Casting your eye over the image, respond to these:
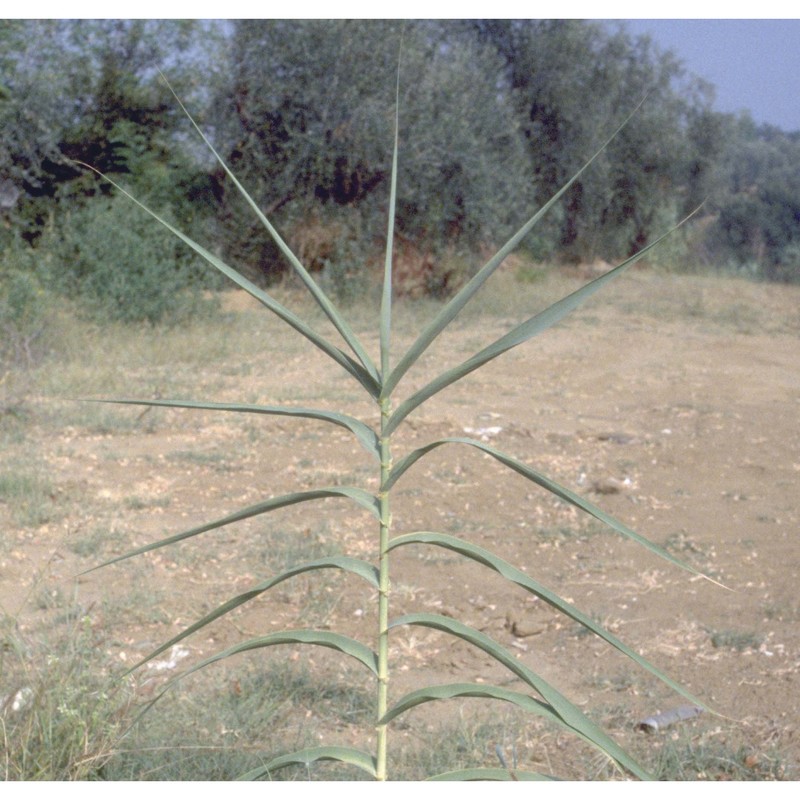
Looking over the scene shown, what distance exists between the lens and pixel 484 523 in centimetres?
428

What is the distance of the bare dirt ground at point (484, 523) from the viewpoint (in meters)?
2.97

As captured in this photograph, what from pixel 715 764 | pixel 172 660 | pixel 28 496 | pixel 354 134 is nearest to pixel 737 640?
pixel 715 764

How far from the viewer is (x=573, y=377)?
293 inches

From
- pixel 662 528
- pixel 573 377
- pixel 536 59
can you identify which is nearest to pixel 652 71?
pixel 536 59

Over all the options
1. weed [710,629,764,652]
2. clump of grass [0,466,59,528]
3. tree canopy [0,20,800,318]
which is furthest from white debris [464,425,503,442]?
tree canopy [0,20,800,318]

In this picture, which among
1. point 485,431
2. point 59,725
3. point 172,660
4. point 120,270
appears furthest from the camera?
point 120,270

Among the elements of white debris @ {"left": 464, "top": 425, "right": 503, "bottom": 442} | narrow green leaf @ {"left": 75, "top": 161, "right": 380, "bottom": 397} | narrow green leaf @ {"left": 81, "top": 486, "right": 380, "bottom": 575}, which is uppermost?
narrow green leaf @ {"left": 75, "top": 161, "right": 380, "bottom": 397}

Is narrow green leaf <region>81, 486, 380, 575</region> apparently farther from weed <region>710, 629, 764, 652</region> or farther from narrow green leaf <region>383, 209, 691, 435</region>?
weed <region>710, 629, 764, 652</region>

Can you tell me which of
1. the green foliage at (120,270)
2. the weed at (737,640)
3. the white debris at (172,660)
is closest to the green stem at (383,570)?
the white debris at (172,660)

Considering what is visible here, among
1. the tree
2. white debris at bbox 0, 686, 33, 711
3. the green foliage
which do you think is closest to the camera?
white debris at bbox 0, 686, 33, 711

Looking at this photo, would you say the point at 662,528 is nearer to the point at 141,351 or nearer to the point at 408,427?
the point at 408,427

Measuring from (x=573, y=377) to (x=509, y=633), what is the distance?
172 inches

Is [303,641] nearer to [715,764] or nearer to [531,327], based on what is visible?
[531,327]

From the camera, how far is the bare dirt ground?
297 cm
